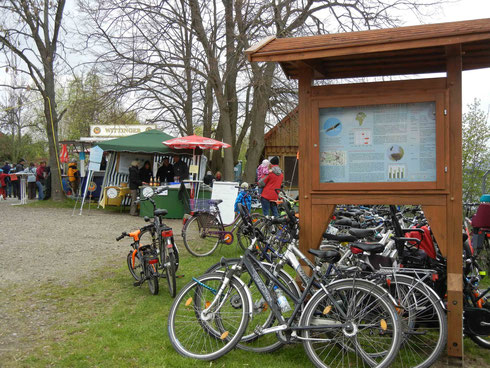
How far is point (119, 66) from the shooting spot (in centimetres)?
1642

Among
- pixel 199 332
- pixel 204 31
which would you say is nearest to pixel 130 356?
pixel 199 332

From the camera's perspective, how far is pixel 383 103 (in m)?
4.04

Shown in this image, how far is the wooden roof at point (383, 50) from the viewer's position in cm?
359

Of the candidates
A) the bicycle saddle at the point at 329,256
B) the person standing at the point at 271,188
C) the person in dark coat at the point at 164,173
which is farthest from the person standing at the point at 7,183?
the bicycle saddle at the point at 329,256

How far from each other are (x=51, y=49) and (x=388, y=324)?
18.9 meters

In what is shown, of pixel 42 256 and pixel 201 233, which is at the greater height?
pixel 201 233

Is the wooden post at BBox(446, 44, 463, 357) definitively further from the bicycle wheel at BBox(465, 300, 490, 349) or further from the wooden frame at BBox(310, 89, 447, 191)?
the bicycle wheel at BBox(465, 300, 490, 349)

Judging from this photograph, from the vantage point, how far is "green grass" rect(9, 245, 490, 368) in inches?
150

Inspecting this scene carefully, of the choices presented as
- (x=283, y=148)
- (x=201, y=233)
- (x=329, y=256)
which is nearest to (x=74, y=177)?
(x=283, y=148)

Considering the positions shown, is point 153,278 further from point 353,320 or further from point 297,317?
point 353,320

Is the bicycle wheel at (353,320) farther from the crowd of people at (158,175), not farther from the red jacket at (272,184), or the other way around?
the crowd of people at (158,175)

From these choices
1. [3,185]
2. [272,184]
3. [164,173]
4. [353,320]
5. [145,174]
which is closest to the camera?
[353,320]

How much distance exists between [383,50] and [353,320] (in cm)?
212

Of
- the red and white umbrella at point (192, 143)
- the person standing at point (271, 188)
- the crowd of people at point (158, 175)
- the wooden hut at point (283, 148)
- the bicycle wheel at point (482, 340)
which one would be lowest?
the bicycle wheel at point (482, 340)
